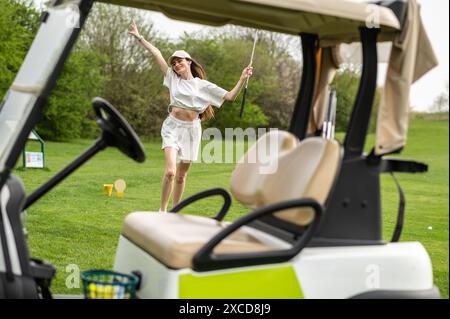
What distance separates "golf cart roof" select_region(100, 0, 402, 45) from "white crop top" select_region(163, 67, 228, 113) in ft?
9.09

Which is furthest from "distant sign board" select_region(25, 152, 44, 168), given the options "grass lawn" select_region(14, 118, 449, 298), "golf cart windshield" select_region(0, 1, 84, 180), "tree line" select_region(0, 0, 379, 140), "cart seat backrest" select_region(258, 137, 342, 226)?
"cart seat backrest" select_region(258, 137, 342, 226)

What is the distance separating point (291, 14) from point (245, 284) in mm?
1082

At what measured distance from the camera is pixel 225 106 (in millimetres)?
15227

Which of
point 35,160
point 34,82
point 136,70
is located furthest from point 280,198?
point 136,70

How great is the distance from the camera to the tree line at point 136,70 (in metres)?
14.9

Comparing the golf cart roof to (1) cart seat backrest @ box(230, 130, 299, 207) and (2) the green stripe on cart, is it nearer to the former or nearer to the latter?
(1) cart seat backrest @ box(230, 130, 299, 207)

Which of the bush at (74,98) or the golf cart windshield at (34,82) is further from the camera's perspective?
the bush at (74,98)

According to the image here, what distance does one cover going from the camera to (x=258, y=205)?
2.61 meters

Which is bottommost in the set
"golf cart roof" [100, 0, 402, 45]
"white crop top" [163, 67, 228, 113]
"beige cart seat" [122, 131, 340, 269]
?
"beige cart seat" [122, 131, 340, 269]

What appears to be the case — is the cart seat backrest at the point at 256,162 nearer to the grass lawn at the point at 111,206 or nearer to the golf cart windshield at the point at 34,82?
the grass lawn at the point at 111,206

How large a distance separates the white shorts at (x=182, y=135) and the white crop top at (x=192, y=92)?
0.15m

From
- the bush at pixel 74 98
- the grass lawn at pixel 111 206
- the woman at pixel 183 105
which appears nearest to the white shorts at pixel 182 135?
the woman at pixel 183 105

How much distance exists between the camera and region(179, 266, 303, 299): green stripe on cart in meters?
2.17
